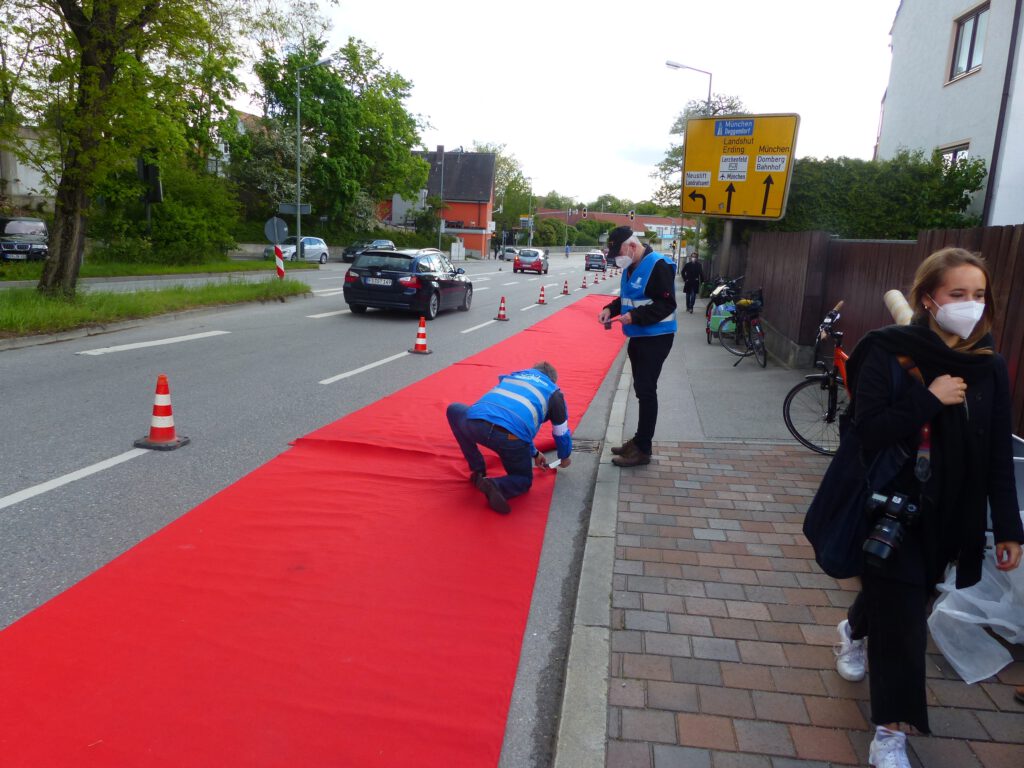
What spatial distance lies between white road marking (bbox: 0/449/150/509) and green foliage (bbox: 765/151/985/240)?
15666mm

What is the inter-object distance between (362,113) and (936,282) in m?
48.8

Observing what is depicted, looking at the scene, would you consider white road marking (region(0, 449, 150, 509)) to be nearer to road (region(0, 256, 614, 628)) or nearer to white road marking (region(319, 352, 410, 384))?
road (region(0, 256, 614, 628))

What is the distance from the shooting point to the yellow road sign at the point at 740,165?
49.7 feet

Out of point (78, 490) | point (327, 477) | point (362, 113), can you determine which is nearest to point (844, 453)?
point (327, 477)

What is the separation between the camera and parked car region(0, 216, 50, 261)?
25.2 m

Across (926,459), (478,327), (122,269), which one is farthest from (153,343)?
(122,269)

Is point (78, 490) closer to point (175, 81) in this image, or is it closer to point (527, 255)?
point (175, 81)

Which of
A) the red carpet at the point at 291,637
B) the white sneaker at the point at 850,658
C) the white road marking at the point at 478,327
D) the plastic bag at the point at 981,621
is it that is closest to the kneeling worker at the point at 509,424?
the red carpet at the point at 291,637

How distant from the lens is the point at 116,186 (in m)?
27.6

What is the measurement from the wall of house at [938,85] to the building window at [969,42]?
5.4 inches

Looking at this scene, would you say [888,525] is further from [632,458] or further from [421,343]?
[421,343]

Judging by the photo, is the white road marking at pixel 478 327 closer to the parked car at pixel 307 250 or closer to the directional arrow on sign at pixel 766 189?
the directional arrow on sign at pixel 766 189

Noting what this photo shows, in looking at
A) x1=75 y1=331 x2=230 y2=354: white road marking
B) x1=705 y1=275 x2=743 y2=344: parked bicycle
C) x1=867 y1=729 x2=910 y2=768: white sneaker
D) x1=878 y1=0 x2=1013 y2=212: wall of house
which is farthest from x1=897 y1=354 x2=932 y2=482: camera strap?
x1=878 y1=0 x2=1013 y2=212: wall of house

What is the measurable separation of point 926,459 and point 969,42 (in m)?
19.5
